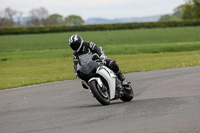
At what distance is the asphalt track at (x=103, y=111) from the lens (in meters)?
6.71

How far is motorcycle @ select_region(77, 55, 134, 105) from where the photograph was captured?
8.83 meters

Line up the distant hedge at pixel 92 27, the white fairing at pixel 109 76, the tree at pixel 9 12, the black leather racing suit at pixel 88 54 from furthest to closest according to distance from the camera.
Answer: the tree at pixel 9 12, the distant hedge at pixel 92 27, the black leather racing suit at pixel 88 54, the white fairing at pixel 109 76

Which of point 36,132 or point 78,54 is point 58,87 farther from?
point 36,132

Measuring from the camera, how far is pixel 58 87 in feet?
45.6

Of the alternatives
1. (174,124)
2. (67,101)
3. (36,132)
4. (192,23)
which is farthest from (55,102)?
(192,23)

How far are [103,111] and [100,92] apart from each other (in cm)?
69

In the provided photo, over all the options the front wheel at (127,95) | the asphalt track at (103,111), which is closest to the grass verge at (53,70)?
the asphalt track at (103,111)

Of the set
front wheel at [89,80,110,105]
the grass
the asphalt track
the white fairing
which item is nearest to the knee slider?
the white fairing

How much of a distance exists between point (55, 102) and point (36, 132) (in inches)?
153

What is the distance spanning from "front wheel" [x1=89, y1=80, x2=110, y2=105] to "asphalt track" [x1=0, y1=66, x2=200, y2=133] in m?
0.19

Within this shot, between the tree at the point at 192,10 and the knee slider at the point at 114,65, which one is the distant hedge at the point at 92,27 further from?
the knee slider at the point at 114,65

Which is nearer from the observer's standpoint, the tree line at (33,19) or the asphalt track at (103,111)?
the asphalt track at (103,111)

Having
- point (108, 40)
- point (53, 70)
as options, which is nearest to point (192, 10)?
point (108, 40)

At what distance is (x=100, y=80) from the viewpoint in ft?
29.1
